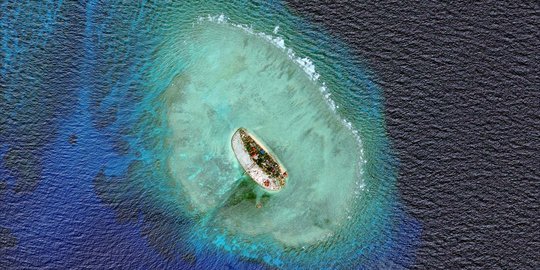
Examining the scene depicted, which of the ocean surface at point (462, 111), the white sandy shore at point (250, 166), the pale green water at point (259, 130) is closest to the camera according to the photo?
the ocean surface at point (462, 111)

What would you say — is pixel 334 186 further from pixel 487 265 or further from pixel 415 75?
pixel 487 265

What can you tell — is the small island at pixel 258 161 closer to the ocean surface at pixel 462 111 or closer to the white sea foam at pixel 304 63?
the white sea foam at pixel 304 63

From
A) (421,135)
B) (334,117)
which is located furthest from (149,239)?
(421,135)

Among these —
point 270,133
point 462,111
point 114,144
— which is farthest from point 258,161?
point 462,111

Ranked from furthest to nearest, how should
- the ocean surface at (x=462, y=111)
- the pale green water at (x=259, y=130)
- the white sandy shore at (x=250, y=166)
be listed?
1. the white sandy shore at (x=250, y=166)
2. the pale green water at (x=259, y=130)
3. the ocean surface at (x=462, y=111)

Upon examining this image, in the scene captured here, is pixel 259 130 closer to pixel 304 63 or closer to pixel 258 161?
pixel 258 161

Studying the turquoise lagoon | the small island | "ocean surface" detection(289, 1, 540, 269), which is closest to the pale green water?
the turquoise lagoon

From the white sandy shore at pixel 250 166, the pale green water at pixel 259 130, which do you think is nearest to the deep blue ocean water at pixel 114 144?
the pale green water at pixel 259 130

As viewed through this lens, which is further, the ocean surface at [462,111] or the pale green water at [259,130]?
the pale green water at [259,130]
